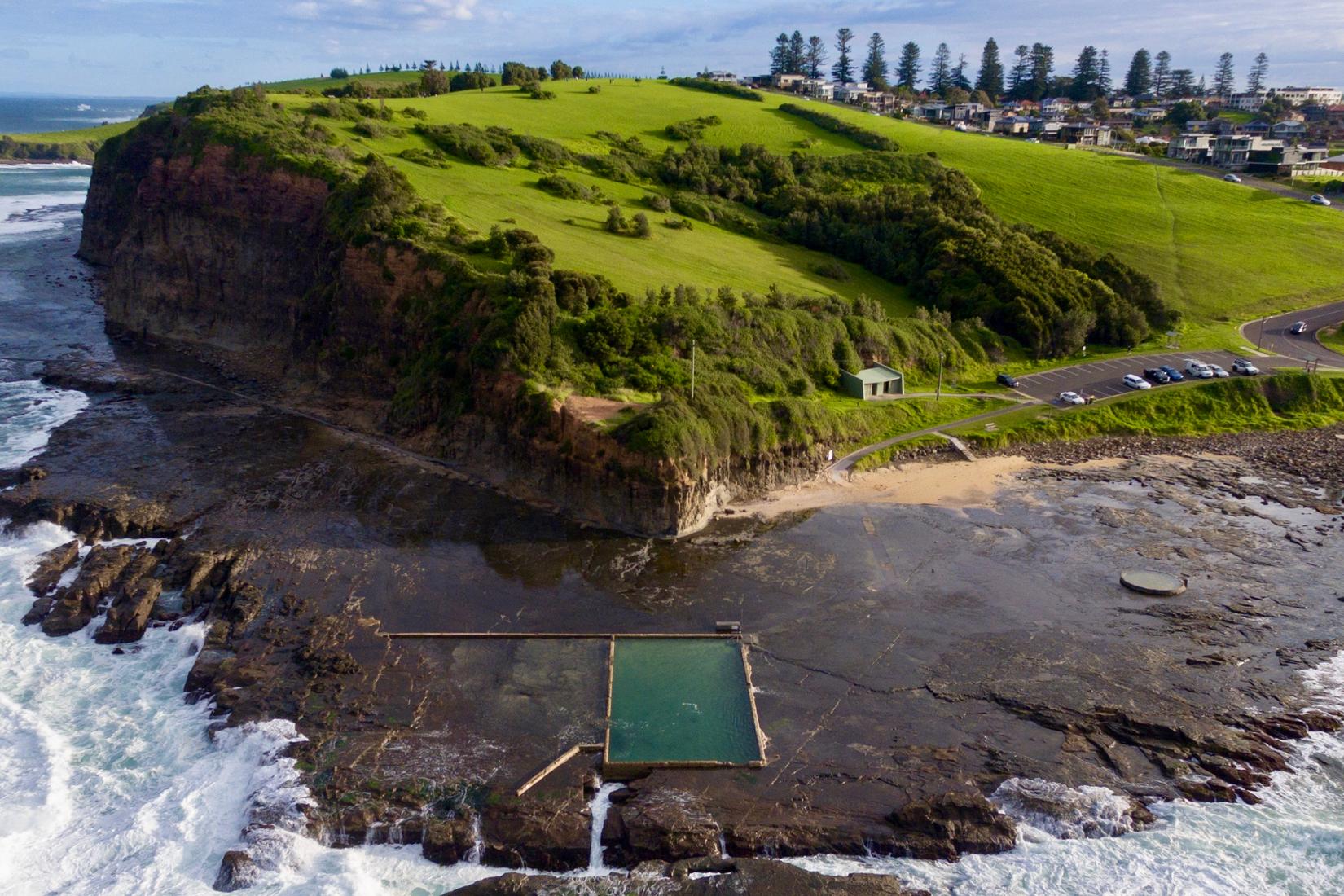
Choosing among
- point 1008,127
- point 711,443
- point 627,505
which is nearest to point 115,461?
point 627,505

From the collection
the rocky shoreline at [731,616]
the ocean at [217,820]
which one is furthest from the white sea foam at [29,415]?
the ocean at [217,820]

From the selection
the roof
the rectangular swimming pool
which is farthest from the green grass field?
the rectangular swimming pool

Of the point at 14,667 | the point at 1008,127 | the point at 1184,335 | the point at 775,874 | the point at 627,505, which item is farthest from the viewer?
the point at 1008,127

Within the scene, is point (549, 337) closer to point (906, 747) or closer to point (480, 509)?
point (480, 509)

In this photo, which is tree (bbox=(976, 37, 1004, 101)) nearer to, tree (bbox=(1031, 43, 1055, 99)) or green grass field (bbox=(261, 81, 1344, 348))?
tree (bbox=(1031, 43, 1055, 99))

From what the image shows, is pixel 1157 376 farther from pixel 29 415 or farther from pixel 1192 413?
pixel 29 415

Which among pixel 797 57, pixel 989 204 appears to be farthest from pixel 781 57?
pixel 989 204

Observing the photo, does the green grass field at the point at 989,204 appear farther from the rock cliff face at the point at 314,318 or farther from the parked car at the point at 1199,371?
the rock cliff face at the point at 314,318
